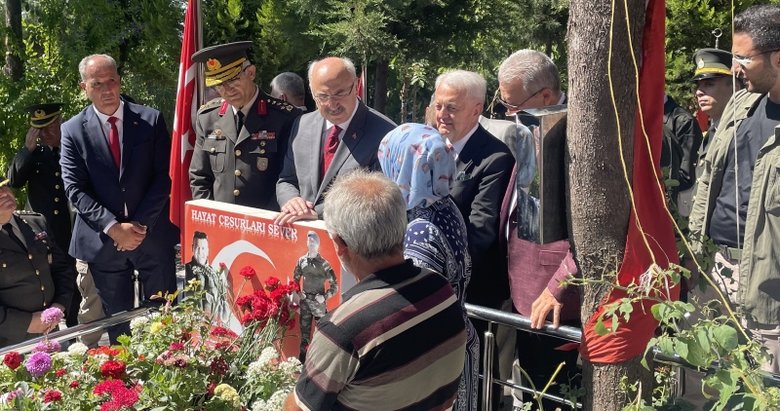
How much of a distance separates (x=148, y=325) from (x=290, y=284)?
54cm

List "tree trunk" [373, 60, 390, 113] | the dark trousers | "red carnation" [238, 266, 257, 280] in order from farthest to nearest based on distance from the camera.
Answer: "tree trunk" [373, 60, 390, 113], the dark trousers, "red carnation" [238, 266, 257, 280]

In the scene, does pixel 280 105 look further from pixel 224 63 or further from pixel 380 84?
pixel 380 84

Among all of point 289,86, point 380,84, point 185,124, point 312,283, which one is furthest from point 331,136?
point 380,84

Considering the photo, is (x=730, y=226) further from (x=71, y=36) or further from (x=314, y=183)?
(x=71, y=36)

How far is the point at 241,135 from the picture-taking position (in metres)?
4.89

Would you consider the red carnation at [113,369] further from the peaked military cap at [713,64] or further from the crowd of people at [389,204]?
the peaked military cap at [713,64]

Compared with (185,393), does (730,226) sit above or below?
above

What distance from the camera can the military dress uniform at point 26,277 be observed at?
438 centimetres

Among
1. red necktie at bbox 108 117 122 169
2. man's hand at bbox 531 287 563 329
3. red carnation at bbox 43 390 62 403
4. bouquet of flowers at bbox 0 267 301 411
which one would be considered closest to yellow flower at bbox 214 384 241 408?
bouquet of flowers at bbox 0 267 301 411

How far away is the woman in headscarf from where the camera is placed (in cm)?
284

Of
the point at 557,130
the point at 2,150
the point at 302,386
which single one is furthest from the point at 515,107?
the point at 2,150

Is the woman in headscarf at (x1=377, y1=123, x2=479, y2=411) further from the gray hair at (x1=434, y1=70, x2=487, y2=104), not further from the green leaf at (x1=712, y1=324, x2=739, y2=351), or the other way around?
the gray hair at (x1=434, y1=70, x2=487, y2=104)

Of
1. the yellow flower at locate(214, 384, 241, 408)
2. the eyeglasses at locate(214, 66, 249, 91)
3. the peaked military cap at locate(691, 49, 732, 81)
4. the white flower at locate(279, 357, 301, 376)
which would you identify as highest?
the peaked military cap at locate(691, 49, 732, 81)

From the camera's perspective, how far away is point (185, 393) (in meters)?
2.79
